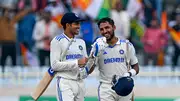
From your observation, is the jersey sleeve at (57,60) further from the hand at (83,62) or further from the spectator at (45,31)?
the spectator at (45,31)

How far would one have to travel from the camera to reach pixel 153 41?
808 inches

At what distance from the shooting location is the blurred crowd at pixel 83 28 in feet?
64.5

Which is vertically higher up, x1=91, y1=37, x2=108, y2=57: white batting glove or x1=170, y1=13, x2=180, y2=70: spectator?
x1=170, y1=13, x2=180, y2=70: spectator

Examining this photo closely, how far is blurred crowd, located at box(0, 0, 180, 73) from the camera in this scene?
774 inches

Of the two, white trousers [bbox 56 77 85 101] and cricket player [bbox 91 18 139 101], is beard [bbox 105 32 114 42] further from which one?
white trousers [bbox 56 77 85 101]

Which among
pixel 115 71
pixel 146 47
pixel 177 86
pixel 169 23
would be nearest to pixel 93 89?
pixel 177 86

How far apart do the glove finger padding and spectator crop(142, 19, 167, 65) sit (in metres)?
Result: 9.53

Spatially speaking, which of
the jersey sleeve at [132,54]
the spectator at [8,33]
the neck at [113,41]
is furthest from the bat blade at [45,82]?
the spectator at [8,33]

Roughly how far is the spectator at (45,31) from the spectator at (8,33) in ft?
2.33

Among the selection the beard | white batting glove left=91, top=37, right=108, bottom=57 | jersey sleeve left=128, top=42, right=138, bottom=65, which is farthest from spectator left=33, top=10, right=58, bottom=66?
white batting glove left=91, top=37, right=108, bottom=57

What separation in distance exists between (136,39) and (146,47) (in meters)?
0.33

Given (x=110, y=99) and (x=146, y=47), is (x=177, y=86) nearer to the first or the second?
(x=146, y=47)

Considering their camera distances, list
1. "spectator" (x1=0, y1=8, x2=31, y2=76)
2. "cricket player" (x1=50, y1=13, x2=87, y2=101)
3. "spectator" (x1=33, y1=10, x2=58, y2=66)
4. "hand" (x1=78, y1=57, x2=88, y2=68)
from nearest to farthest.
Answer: "hand" (x1=78, y1=57, x2=88, y2=68) < "cricket player" (x1=50, y1=13, x2=87, y2=101) < "spectator" (x1=33, y1=10, x2=58, y2=66) < "spectator" (x1=0, y1=8, x2=31, y2=76)

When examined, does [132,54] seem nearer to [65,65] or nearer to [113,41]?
[113,41]
